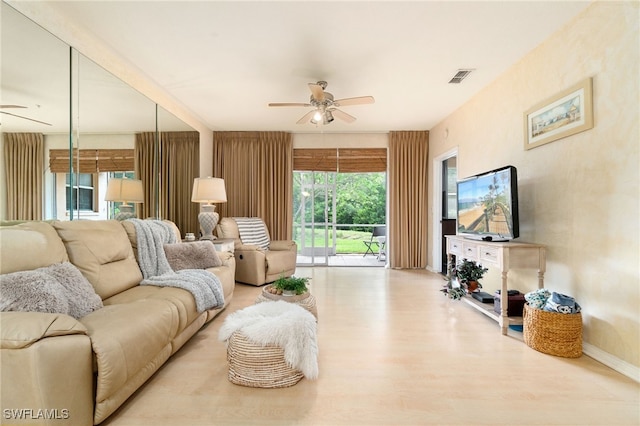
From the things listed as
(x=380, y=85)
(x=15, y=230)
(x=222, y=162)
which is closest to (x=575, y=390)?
(x=380, y=85)

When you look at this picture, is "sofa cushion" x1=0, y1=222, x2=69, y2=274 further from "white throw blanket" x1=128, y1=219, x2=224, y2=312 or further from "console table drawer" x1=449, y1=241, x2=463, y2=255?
"console table drawer" x1=449, y1=241, x2=463, y2=255

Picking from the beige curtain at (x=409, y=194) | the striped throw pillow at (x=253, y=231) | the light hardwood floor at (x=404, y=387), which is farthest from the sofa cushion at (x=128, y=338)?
the beige curtain at (x=409, y=194)

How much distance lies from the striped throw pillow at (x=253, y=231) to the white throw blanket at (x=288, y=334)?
8.93 ft

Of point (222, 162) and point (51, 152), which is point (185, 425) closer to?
point (51, 152)

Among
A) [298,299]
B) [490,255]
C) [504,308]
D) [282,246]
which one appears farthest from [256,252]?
[504,308]

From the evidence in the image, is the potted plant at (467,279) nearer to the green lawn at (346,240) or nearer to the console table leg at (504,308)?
the console table leg at (504,308)

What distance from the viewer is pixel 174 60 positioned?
2.74 meters

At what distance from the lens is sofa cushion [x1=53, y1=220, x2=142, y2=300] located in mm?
1912

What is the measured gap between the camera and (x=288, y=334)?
1633 mm

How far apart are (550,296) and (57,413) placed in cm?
301

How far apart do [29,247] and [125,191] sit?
1477 millimetres

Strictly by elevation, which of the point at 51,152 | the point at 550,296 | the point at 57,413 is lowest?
the point at 57,413

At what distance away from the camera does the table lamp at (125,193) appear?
2.79 metres

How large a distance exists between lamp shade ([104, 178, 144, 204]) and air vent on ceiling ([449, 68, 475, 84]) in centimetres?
369
